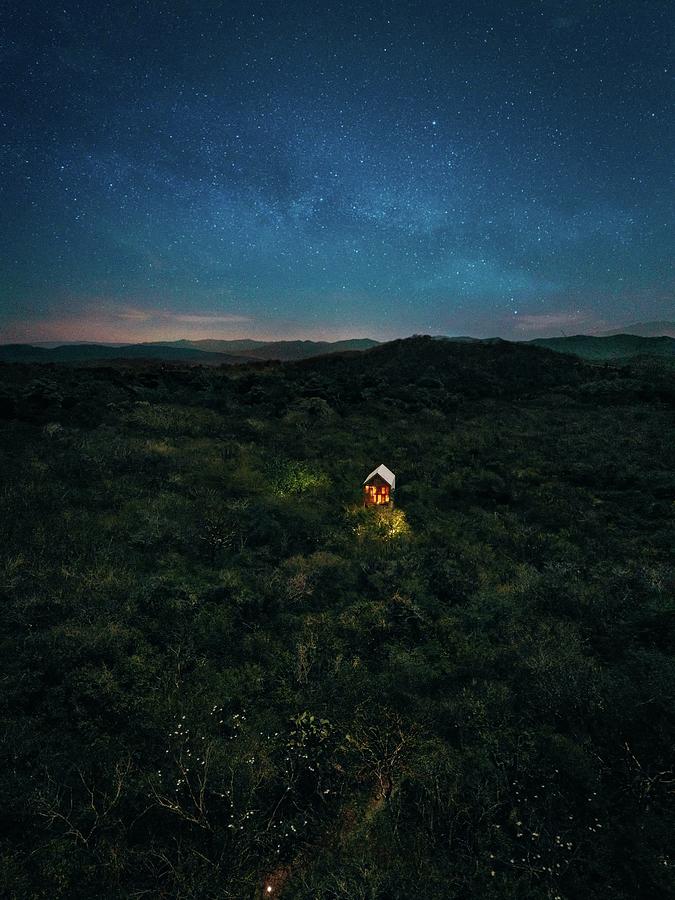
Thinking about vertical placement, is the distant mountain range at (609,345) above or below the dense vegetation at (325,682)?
above

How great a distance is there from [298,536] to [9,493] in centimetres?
691

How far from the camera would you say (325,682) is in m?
5.84

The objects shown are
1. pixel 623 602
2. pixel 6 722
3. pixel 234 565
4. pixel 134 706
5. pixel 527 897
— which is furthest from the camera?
pixel 234 565

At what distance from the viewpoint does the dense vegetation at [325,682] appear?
12.7 feet

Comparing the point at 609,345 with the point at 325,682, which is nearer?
the point at 325,682

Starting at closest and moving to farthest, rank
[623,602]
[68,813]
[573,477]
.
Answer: [68,813]
[623,602]
[573,477]

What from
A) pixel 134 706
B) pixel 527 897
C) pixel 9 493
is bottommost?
pixel 527 897

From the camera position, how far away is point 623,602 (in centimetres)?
760

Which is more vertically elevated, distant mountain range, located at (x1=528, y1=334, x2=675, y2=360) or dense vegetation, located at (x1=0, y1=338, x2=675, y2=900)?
distant mountain range, located at (x1=528, y1=334, x2=675, y2=360)

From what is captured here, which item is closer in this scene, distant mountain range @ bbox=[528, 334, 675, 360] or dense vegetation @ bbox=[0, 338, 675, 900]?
dense vegetation @ bbox=[0, 338, 675, 900]

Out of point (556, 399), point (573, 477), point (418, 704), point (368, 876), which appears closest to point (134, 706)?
point (368, 876)

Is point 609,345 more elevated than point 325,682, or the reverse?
point 609,345

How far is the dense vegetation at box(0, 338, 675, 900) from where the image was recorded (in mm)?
3859

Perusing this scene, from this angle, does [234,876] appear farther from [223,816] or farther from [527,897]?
[527,897]
